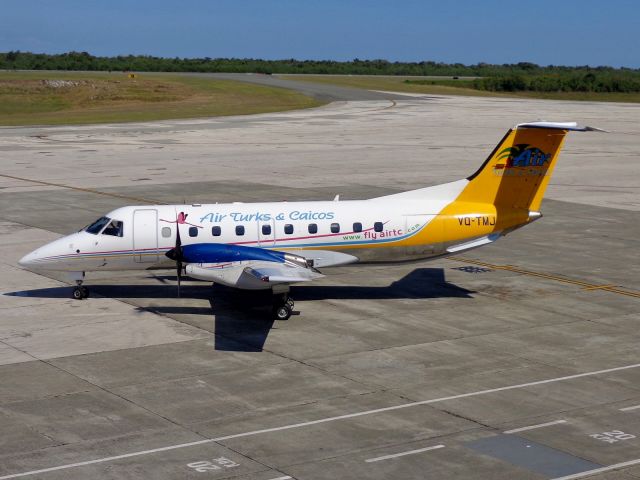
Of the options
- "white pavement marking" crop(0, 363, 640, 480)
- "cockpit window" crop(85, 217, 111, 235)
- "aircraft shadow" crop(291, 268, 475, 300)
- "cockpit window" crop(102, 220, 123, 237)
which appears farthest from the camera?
"aircraft shadow" crop(291, 268, 475, 300)

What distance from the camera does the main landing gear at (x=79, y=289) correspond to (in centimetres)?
3003

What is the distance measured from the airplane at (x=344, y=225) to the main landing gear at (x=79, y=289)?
0.10 feet

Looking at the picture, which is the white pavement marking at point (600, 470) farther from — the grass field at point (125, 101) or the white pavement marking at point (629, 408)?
the grass field at point (125, 101)

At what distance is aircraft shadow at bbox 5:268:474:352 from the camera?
28.0 meters

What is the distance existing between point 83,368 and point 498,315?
12.1 metres

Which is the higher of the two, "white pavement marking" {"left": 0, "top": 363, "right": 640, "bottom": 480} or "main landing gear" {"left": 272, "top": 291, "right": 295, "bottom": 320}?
"main landing gear" {"left": 272, "top": 291, "right": 295, "bottom": 320}

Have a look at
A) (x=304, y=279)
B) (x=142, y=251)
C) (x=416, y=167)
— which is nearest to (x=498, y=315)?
(x=304, y=279)

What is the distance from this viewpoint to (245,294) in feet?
102

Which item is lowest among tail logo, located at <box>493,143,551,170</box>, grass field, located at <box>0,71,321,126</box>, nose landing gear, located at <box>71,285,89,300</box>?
nose landing gear, located at <box>71,285,89,300</box>

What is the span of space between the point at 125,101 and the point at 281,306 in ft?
319

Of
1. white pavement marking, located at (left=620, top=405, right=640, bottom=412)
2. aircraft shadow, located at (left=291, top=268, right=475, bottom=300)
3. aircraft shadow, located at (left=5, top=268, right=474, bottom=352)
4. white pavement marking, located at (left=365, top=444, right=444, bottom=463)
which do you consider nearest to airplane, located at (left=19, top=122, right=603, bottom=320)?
aircraft shadow, located at (left=5, top=268, right=474, bottom=352)

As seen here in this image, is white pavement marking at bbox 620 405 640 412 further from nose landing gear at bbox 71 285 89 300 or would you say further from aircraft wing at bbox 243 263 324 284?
nose landing gear at bbox 71 285 89 300

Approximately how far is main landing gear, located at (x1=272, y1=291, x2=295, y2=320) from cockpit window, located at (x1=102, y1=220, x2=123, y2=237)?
5435 millimetres

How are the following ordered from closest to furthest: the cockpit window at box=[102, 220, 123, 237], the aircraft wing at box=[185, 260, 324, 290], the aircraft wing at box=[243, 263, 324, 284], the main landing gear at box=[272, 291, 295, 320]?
1. the aircraft wing at box=[243, 263, 324, 284]
2. the aircraft wing at box=[185, 260, 324, 290]
3. the main landing gear at box=[272, 291, 295, 320]
4. the cockpit window at box=[102, 220, 123, 237]
